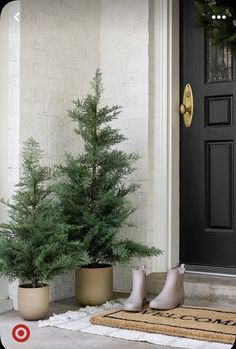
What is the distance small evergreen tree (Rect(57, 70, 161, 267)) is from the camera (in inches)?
114

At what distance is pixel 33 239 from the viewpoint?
265cm

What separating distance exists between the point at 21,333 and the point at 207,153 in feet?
4.96

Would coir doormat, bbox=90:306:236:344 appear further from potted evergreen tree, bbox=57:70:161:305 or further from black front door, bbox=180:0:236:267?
black front door, bbox=180:0:236:267

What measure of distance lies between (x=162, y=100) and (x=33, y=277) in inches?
50.6

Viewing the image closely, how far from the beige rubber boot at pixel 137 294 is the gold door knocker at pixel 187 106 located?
0.97 metres

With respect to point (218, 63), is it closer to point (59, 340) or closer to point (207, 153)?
point (207, 153)

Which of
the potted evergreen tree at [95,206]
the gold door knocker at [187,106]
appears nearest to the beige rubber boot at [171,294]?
the potted evergreen tree at [95,206]

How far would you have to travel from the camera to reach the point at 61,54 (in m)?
3.23

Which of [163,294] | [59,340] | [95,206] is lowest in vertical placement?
[59,340]

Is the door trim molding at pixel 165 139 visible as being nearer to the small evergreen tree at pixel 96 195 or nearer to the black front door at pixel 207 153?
the black front door at pixel 207 153

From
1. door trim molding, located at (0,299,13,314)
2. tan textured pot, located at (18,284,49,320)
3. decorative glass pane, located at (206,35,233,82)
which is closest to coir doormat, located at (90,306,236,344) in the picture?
tan textured pot, located at (18,284,49,320)

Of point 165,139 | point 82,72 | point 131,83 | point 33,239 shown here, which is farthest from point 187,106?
point 33,239

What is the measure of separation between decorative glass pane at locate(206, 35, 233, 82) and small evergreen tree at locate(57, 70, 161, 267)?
2.30ft

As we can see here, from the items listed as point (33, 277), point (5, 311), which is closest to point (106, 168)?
point (33, 277)
